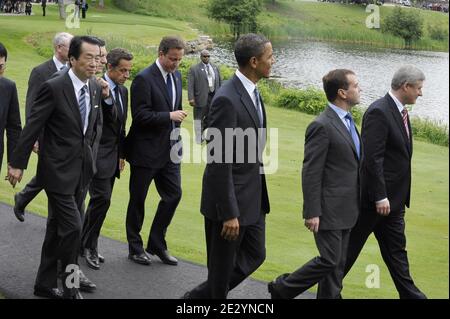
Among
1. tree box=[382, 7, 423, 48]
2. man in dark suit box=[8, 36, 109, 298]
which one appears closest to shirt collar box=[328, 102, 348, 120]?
man in dark suit box=[8, 36, 109, 298]

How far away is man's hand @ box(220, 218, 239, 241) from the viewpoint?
6027 millimetres

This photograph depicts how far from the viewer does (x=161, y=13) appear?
2140 inches

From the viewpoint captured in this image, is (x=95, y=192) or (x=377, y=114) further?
(x=95, y=192)

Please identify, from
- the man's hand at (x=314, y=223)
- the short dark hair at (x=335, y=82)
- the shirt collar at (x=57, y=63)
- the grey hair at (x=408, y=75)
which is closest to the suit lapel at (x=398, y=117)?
the grey hair at (x=408, y=75)

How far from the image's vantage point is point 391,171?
7.18 metres

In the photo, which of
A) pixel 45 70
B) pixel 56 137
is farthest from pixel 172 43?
pixel 45 70

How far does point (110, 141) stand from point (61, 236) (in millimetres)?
1494

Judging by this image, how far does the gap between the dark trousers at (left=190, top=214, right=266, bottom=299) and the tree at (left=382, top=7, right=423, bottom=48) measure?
3653cm

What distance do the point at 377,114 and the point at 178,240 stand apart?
10.3 ft

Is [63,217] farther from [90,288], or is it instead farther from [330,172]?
[330,172]

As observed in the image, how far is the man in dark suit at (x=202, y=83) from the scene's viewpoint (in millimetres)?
18125

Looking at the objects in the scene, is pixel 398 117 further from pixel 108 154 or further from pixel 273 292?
pixel 108 154
